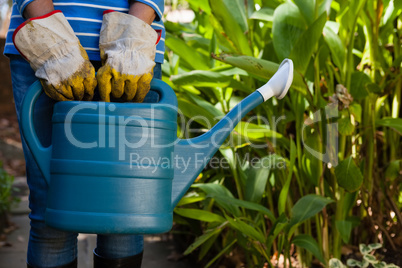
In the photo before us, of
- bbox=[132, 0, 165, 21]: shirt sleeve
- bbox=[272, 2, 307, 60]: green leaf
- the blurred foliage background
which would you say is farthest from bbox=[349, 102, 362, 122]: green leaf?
bbox=[132, 0, 165, 21]: shirt sleeve

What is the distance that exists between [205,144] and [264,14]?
29.7 inches

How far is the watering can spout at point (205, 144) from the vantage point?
0.96 meters

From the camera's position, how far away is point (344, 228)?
143 centimetres

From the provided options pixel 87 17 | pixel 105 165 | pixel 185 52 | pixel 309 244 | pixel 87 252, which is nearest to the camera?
pixel 105 165

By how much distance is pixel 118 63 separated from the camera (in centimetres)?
90

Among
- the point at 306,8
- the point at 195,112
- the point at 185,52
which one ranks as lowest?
the point at 195,112

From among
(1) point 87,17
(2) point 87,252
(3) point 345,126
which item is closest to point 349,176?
(3) point 345,126

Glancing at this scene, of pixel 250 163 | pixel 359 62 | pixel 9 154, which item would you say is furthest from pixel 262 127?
pixel 9 154

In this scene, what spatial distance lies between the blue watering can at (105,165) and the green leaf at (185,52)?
746mm

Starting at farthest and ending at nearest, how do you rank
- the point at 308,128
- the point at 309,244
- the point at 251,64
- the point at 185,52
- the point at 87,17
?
the point at 185,52, the point at 308,128, the point at 309,244, the point at 251,64, the point at 87,17

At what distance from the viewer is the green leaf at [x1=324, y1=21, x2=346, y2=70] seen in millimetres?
1441

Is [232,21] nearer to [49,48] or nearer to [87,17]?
[87,17]

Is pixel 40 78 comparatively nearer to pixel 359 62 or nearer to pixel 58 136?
pixel 58 136

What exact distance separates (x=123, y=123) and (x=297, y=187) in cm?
98
